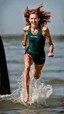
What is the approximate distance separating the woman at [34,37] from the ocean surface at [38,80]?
1.39 ft

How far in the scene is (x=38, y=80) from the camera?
12.2 metres

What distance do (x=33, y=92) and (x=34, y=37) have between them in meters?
1.14

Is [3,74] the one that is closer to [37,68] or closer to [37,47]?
[37,68]

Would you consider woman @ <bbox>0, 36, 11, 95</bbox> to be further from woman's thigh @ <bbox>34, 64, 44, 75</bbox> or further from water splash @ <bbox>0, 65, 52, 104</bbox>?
woman's thigh @ <bbox>34, 64, 44, 75</bbox>

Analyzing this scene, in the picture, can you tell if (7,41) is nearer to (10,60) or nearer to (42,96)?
(10,60)

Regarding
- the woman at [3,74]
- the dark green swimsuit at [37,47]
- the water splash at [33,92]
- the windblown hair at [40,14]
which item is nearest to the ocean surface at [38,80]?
the water splash at [33,92]

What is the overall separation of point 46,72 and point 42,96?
2.39 ft

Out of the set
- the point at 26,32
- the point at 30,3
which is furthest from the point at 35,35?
the point at 30,3

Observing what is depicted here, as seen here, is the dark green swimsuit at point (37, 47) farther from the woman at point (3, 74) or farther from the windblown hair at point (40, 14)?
the woman at point (3, 74)

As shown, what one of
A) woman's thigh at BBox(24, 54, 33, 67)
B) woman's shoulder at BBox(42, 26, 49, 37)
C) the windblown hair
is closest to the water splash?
woman's thigh at BBox(24, 54, 33, 67)

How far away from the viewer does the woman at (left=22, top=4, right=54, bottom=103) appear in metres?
11.3

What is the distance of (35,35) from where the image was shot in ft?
36.9

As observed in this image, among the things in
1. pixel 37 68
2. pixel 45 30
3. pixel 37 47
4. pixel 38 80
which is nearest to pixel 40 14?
pixel 45 30

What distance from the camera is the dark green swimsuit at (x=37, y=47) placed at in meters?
11.3
